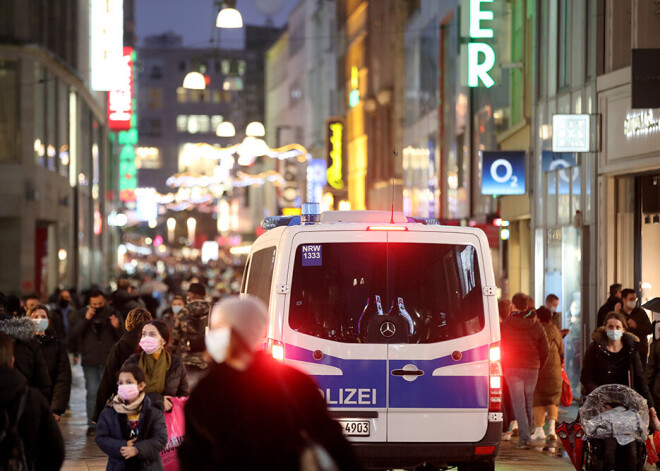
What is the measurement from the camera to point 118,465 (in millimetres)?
8625

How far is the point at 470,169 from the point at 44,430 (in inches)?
1100

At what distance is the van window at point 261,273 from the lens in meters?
10.9

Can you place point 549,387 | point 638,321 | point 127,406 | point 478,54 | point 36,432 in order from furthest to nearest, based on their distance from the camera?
point 478,54
point 638,321
point 549,387
point 127,406
point 36,432

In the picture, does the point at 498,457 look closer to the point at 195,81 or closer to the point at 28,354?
the point at 28,354

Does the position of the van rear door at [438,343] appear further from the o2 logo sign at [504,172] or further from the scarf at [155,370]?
the o2 logo sign at [504,172]

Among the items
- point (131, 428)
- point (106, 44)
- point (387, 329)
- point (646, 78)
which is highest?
point (106, 44)

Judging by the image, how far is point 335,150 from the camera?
67812 millimetres

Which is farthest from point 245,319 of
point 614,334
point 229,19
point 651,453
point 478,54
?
point 478,54

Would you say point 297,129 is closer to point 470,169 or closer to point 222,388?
point 470,169

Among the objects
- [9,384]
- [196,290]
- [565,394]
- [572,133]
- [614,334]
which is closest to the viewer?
[9,384]

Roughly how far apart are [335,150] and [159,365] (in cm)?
5789

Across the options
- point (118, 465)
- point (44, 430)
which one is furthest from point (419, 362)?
point (44, 430)

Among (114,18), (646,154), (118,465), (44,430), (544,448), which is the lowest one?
(544,448)

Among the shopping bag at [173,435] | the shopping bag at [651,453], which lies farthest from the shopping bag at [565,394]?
the shopping bag at [173,435]
